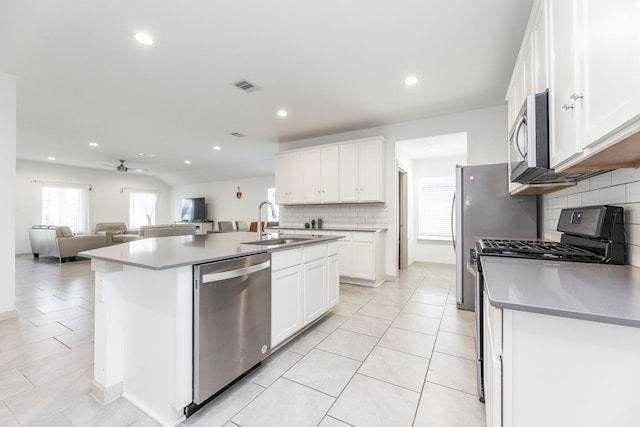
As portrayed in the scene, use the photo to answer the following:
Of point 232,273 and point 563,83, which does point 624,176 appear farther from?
point 232,273

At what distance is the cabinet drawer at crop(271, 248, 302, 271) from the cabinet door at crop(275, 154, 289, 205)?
2.94 m

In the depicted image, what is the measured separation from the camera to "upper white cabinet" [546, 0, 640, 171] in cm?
69

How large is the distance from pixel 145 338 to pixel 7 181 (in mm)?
2973

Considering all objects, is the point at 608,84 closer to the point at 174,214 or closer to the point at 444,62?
the point at 444,62

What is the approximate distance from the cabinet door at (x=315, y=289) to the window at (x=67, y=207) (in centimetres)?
954

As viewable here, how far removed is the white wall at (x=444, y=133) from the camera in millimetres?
3725

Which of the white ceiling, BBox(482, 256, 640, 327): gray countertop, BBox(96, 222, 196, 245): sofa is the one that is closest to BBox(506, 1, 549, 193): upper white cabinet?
the white ceiling

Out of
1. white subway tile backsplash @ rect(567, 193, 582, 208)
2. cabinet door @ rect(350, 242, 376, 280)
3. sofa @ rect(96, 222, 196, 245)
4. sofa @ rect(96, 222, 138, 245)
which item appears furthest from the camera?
sofa @ rect(96, 222, 138, 245)

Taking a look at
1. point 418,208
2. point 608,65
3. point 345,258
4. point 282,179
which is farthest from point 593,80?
point 418,208

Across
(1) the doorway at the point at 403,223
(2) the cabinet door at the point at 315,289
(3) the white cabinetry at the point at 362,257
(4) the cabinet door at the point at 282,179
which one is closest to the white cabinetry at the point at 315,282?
(2) the cabinet door at the point at 315,289

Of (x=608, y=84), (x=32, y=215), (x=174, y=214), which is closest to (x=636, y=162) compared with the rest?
(x=608, y=84)

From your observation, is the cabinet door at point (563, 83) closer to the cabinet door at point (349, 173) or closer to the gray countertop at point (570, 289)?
the gray countertop at point (570, 289)

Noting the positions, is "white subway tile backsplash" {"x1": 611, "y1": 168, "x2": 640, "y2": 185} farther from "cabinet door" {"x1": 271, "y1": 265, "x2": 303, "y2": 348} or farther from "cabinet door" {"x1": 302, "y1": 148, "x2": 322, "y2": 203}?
"cabinet door" {"x1": 302, "y1": 148, "x2": 322, "y2": 203}

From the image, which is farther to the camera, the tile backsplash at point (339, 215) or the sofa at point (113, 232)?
the sofa at point (113, 232)
